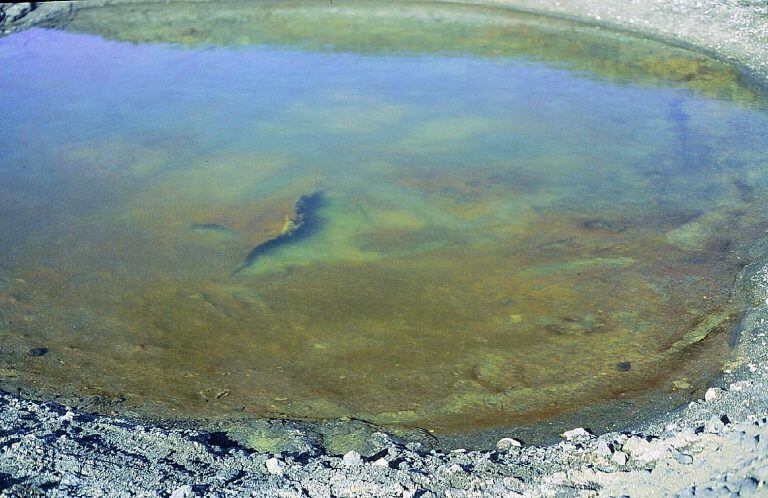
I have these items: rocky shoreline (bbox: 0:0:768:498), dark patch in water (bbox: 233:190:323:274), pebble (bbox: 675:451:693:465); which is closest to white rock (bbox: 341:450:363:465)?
rocky shoreline (bbox: 0:0:768:498)

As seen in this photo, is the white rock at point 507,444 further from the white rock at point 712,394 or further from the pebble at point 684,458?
the white rock at point 712,394

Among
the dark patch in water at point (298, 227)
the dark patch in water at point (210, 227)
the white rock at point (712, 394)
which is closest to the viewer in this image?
the white rock at point (712, 394)

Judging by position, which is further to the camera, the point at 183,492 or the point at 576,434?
the point at 576,434

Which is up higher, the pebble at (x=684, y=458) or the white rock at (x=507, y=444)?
the pebble at (x=684, y=458)

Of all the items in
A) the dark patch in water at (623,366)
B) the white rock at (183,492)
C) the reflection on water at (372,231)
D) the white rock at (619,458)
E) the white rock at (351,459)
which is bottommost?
the dark patch in water at (623,366)

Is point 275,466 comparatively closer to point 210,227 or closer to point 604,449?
point 604,449

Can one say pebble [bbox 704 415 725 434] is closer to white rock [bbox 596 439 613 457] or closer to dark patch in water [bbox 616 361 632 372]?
white rock [bbox 596 439 613 457]

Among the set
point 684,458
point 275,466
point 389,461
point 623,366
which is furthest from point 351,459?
point 623,366

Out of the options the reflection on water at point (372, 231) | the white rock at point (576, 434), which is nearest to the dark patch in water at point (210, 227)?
the reflection on water at point (372, 231)
